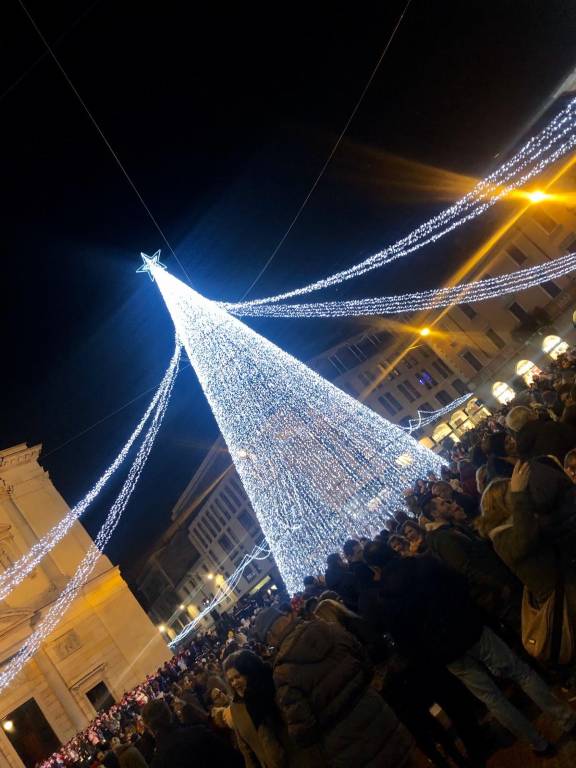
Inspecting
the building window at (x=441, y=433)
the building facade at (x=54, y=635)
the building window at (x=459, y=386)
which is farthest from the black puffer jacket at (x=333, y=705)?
the building window at (x=459, y=386)

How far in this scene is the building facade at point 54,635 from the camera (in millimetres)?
18844

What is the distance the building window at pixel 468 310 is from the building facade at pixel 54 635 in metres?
33.8

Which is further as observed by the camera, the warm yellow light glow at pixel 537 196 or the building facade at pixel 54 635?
the warm yellow light glow at pixel 537 196

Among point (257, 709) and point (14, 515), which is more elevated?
point (14, 515)

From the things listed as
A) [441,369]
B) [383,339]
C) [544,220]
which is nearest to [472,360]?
[441,369]

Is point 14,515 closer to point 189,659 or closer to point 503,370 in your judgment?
point 189,659

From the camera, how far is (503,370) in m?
38.2

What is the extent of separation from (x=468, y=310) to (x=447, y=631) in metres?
42.6

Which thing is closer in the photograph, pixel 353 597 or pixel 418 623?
pixel 418 623

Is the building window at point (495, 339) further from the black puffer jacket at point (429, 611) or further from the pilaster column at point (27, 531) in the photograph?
the black puffer jacket at point (429, 611)

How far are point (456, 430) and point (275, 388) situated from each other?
2992 centimetres

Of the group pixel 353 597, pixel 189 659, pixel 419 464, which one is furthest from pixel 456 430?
pixel 353 597

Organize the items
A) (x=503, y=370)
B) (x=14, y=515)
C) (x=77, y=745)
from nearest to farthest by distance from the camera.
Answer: (x=77, y=745) < (x=14, y=515) < (x=503, y=370)

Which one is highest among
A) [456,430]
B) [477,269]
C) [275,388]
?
[477,269]
